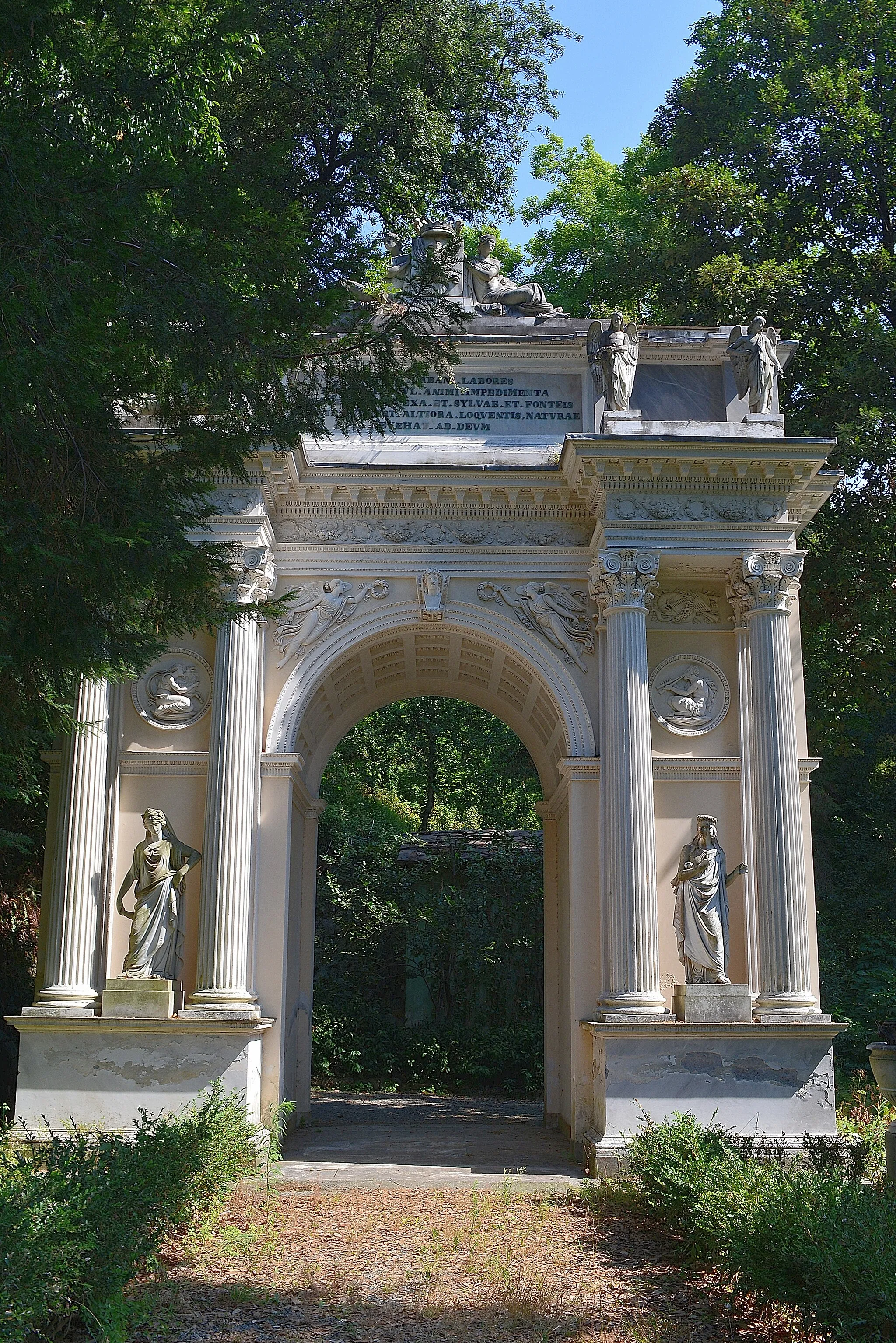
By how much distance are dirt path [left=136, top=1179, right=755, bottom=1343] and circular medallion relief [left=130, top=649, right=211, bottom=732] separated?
5388mm

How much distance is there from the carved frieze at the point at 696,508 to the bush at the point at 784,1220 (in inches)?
263

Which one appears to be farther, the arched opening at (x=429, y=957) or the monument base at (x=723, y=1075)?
the arched opening at (x=429, y=957)

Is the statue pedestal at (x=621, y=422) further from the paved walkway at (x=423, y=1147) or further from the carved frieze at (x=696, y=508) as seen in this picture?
the paved walkway at (x=423, y=1147)

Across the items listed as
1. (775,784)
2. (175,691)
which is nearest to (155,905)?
(175,691)

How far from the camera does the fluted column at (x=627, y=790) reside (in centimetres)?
1345

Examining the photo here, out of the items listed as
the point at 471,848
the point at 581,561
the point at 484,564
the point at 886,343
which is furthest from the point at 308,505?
the point at 471,848

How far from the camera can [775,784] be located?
1403 cm

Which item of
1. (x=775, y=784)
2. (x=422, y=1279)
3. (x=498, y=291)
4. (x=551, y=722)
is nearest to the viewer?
(x=422, y=1279)

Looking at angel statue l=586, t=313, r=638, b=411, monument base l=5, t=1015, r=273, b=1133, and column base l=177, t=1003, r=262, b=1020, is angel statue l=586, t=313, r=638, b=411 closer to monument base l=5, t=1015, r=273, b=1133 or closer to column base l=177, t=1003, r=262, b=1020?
column base l=177, t=1003, r=262, b=1020

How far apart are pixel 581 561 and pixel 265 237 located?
7.08 metres

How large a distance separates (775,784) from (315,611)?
5.58 metres

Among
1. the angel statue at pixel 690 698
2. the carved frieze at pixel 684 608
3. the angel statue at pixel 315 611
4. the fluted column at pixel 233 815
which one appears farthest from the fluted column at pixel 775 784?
the fluted column at pixel 233 815

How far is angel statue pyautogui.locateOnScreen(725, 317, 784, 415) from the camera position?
1498 centimetres

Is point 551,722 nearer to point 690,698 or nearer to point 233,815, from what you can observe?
point 690,698
